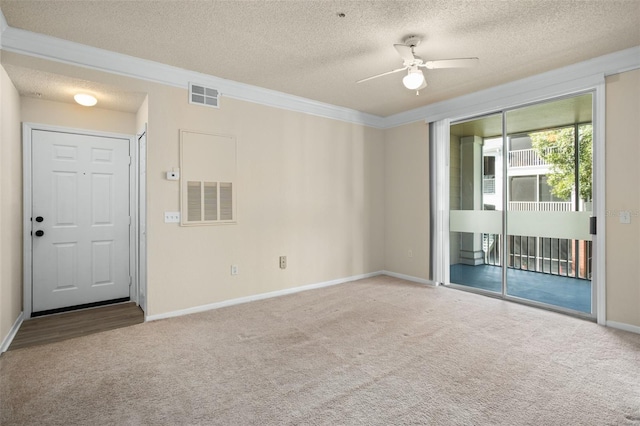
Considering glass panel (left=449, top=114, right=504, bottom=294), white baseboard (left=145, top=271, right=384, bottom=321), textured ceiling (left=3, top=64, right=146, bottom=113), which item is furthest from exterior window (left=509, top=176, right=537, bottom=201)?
textured ceiling (left=3, top=64, right=146, bottom=113)

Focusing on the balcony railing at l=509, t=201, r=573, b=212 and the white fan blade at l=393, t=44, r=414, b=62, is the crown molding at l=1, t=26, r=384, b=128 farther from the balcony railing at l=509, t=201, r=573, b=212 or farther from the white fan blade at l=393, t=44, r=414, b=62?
the balcony railing at l=509, t=201, r=573, b=212

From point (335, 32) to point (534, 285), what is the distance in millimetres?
4103

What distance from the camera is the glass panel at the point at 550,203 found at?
3.86 m

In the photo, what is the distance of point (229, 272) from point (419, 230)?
2982mm

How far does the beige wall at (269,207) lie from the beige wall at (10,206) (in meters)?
→ 1.16

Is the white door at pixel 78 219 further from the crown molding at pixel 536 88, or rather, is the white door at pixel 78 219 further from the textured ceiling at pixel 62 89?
the crown molding at pixel 536 88

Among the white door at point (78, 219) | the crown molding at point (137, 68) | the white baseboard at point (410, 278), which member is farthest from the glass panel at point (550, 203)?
the white door at point (78, 219)

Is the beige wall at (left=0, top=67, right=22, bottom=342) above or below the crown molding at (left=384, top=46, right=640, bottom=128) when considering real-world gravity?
below

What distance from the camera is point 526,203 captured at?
4.26 metres

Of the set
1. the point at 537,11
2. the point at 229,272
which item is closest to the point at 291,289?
the point at 229,272

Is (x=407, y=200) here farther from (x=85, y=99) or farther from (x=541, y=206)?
(x=85, y=99)

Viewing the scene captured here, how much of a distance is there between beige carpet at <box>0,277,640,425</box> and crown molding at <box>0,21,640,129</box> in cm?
260

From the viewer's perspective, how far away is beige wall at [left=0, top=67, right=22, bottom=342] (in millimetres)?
2951

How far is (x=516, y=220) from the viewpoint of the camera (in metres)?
4.34
